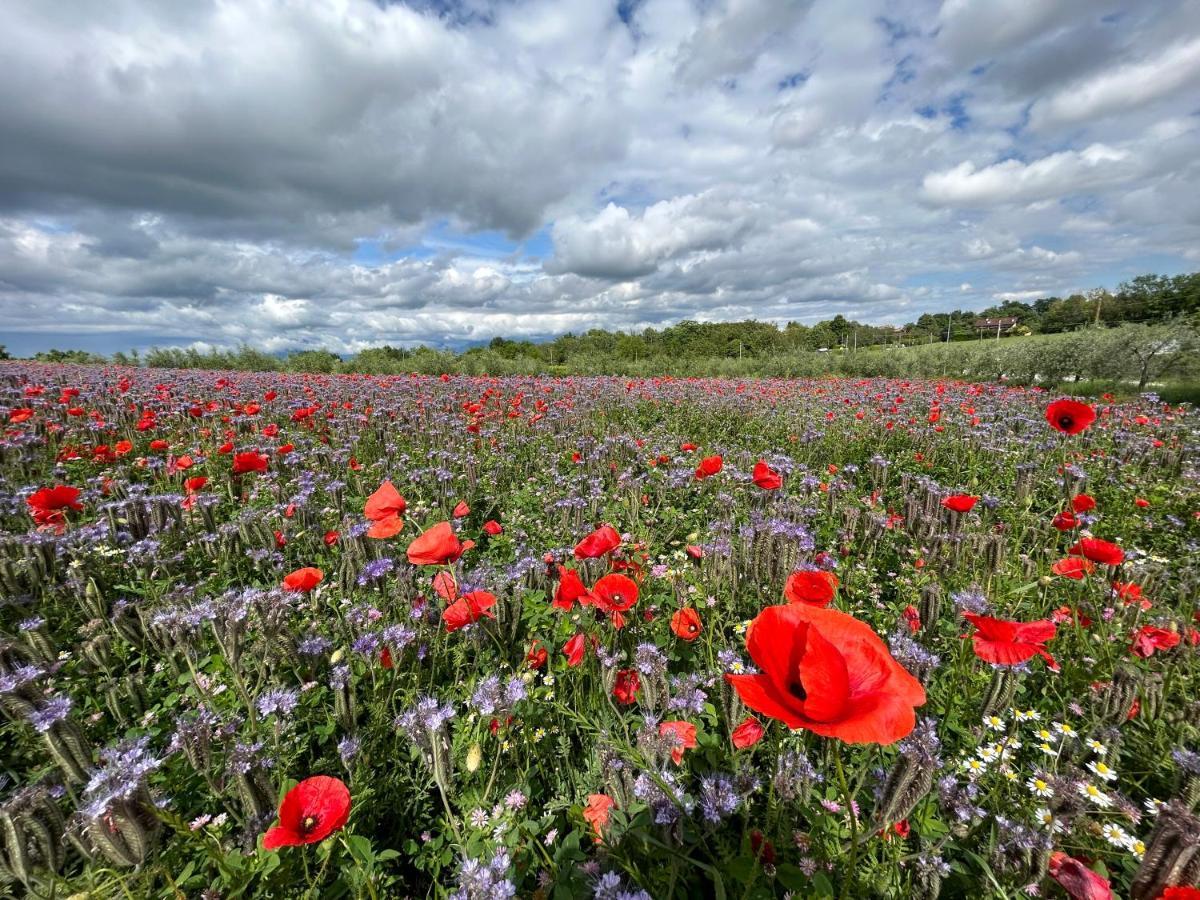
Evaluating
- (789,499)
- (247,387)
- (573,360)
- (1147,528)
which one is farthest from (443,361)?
(1147,528)

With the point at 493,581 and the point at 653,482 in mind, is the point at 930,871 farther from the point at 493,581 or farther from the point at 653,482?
the point at 653,482

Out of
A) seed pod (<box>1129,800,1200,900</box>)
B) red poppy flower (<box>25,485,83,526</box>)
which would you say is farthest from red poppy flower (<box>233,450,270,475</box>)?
seed pod (<box>1129,800,1200,900</box>)

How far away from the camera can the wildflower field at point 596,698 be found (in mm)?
1435

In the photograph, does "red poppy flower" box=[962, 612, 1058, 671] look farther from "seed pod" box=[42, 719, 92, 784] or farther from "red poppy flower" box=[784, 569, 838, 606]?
"seed pod" box=[42, 719, 92, 784]

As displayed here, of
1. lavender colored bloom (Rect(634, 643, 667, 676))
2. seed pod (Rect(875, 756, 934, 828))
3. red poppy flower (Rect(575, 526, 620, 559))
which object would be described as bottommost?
lavender colored bloom (Rect(634, 643, 667, 676))

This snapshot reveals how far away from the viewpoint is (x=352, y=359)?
27.2 m

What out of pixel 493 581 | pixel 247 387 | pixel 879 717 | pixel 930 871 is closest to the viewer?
pixel 879 717

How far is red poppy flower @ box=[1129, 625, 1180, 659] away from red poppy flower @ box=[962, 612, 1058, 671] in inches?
53.0

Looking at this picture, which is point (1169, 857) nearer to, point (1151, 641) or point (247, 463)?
point (1151, 641)

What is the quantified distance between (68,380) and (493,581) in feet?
47.9

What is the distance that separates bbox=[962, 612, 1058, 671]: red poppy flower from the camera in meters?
1.63

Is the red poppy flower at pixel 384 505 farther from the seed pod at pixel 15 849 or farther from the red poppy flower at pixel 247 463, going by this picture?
the red poppy flower at pixel 247 463

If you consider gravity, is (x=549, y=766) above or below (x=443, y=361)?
below

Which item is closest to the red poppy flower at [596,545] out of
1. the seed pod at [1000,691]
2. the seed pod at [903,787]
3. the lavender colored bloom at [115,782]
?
the seed pod at [903,787]
